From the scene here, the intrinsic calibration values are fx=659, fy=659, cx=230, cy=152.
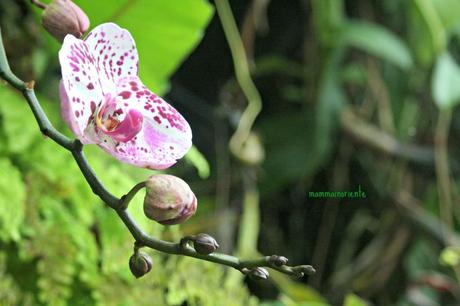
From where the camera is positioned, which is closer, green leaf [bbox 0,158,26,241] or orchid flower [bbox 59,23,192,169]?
orchid flower [bbox 59,23,192,169]

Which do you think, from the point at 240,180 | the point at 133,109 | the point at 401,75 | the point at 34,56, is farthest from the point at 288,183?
the point at 133,109

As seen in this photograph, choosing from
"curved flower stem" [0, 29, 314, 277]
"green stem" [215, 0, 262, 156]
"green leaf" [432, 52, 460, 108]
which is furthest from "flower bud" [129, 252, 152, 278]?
"green leaf" [432, 52, 460, 108]

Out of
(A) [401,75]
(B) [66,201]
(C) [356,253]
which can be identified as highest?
(A) [401,75]

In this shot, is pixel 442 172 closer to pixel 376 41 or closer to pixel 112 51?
pixel 376 41

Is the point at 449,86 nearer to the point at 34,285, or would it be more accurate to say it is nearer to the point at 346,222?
the point at 346,222

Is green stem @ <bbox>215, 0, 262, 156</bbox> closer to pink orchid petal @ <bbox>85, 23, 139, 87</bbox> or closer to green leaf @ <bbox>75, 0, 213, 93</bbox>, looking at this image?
green leaf @ <bbox>75, 0, 213, 93</bbox>

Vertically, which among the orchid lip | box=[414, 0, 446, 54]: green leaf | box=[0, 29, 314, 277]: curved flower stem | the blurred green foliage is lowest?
the blurred green foliage

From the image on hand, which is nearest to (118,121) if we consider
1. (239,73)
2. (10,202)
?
(10,202)
